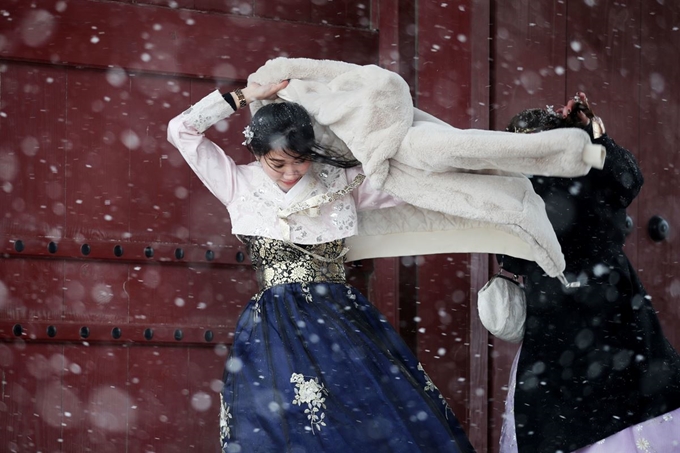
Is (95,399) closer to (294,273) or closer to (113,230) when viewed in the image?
(113,230)

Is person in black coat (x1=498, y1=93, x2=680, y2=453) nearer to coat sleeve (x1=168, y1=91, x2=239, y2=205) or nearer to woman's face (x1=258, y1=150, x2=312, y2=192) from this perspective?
woman's face (x1=258, y1=150, x2=312, y2=192)

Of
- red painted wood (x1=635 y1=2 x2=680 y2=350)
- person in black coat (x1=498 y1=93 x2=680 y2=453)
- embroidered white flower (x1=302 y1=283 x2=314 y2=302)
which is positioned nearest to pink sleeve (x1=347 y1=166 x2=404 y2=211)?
embroidered white flower (x1=302 y1=283 x2=314 y2=302)

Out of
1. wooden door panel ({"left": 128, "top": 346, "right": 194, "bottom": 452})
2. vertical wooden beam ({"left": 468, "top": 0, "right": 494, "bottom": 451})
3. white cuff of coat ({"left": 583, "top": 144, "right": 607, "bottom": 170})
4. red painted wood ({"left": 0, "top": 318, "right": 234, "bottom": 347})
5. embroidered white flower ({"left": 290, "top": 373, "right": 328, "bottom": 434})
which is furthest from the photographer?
vertical wooden beam ({"left": 468, "top": 0, "right": 494, "bottom": 451})

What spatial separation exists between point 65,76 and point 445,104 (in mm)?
1241

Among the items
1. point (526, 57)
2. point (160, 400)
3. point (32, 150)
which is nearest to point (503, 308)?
point (526, 57)

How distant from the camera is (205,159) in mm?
2643

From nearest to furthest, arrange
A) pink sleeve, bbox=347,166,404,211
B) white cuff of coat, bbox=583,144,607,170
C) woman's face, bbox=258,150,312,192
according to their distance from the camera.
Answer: white cuff of coat, bbox=583,144,607,170 → woman's face, bbox=258,150,312,192 → pink sleeve, bbox=347,166,404,211

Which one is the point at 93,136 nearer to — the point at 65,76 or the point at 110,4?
the point at 65,76

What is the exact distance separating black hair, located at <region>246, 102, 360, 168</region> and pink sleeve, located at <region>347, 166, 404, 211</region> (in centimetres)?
16

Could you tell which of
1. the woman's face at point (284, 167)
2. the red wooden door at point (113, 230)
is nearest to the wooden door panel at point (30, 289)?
the red wooden door at point (113, 230)

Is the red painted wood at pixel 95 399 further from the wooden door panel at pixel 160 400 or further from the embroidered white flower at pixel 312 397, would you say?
the embroidered white flower at pixel 312 397

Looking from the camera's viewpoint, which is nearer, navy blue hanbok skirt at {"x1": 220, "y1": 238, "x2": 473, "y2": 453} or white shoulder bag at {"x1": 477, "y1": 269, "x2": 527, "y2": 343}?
navy blue hanbok skirt at {"x1": 220, "y1": 238, "x2": 473, "y2": 453}

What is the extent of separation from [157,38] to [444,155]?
1.25 m

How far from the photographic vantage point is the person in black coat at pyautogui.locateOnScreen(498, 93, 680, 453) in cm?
258
